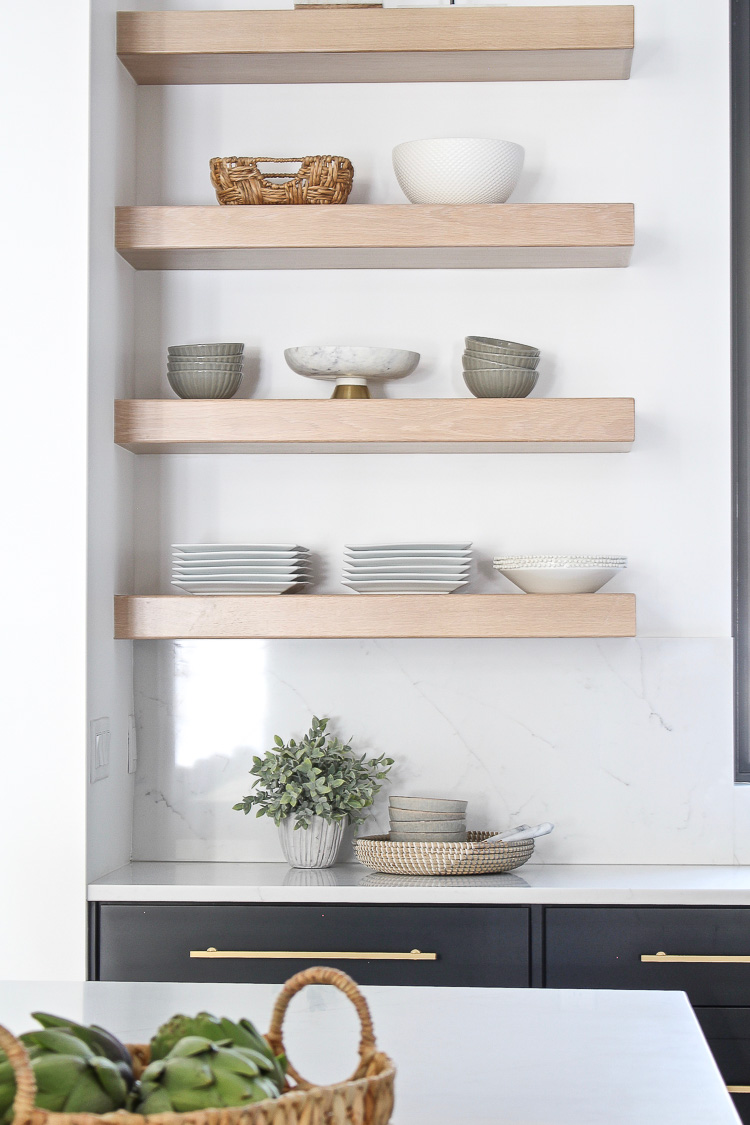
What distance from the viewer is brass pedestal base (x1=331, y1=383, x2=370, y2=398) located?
2471 millimetres

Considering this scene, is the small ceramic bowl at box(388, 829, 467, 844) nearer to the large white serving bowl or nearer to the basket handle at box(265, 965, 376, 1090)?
the large white serving bowl

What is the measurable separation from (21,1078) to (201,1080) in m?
0.10

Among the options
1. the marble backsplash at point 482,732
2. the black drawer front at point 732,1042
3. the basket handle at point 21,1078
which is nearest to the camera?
the basket handle at point 21,1078

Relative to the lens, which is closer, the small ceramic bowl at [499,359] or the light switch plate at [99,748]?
the light switch plate at [99,748]

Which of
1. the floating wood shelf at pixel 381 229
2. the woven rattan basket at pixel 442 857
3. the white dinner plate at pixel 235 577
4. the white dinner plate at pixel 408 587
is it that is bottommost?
the woven rattan basket at pixel 442 857

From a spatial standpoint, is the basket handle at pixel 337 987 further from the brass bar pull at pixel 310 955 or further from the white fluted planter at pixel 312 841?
the white fluted planter at pixel 312 841

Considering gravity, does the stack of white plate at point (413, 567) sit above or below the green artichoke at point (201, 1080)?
above

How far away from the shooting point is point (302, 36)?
2467 millimetres

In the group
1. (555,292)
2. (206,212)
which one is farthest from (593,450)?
(206,212)

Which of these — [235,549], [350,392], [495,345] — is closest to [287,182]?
[350,392]

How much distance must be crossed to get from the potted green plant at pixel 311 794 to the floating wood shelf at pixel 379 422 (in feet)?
2.15

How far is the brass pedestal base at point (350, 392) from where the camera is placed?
97.3 inches

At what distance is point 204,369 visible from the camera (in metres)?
2.45

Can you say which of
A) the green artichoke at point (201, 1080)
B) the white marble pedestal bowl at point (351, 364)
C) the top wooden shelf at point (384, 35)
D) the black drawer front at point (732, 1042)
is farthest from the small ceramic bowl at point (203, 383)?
the green artichoke at point (201, 1080)
